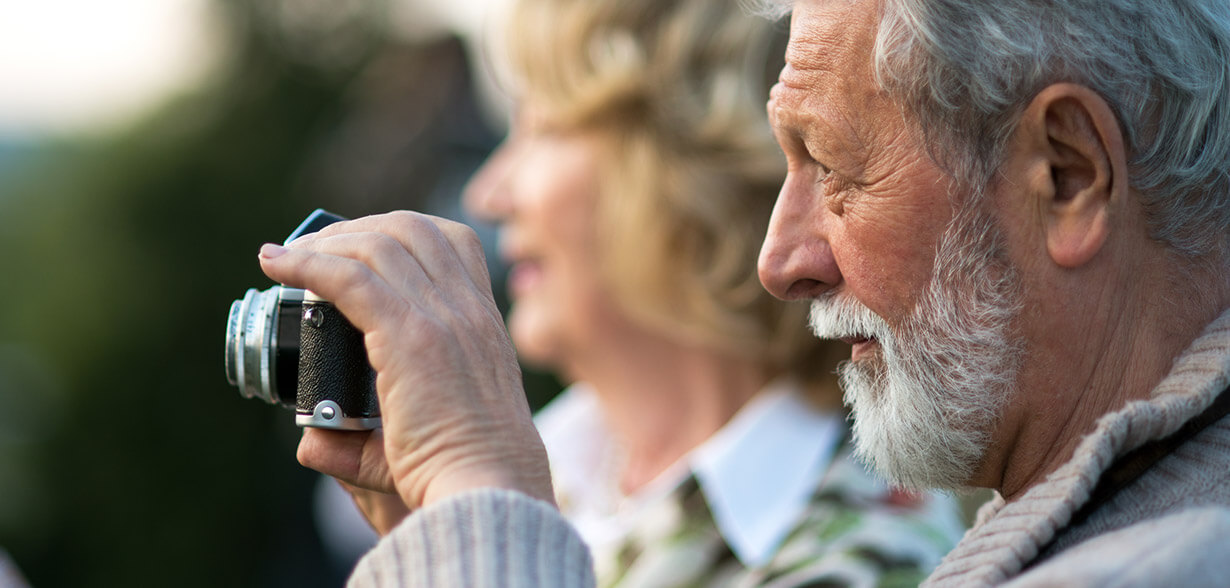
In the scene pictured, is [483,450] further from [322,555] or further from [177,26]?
[177,26]

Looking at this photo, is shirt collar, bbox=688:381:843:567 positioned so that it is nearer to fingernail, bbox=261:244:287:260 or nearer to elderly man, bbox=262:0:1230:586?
elderly man, bbox=262:0:1230:586

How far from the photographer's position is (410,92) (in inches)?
213

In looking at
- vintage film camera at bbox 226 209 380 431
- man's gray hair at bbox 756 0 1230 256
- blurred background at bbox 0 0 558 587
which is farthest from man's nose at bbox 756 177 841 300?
blurred background at bbox 0 0 558 587

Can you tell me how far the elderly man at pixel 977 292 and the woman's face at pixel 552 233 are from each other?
4.52ft

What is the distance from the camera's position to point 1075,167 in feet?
4.51

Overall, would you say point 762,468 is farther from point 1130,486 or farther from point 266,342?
point 266,342

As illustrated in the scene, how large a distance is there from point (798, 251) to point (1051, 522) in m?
0.52

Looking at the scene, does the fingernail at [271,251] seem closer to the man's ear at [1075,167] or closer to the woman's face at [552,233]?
the man's ear at [1075,167]

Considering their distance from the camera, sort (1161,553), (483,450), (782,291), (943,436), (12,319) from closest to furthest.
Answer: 1. (1161,553)
2. (483,450)
3. (943,436)
4. (782,291)
5. (12,319)

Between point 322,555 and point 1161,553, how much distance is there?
14.5 ft

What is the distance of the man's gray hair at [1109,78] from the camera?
1.35 meters

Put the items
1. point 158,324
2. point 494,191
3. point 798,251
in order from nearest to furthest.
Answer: point 798,251
point 494,191
point 158,324

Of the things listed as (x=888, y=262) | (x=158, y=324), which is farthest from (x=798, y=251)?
(x=158, y=324)

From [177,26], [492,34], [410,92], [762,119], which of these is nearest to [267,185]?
[177,26]
